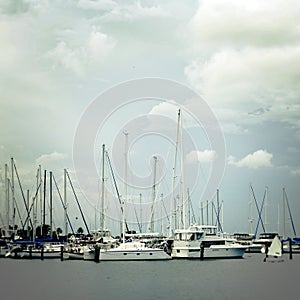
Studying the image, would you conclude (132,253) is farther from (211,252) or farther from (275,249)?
(275,249)

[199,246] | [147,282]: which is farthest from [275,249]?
[147,282]

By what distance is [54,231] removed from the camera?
13338cm

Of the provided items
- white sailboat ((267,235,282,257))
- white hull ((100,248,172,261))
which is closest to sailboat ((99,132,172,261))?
white hull ((100,248,172,261))

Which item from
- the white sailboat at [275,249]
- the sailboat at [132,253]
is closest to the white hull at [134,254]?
the sailboat at [132,253]

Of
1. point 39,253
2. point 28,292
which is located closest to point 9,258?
point 39,253

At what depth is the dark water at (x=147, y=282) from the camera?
2338 inches

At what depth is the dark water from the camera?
59.4 m

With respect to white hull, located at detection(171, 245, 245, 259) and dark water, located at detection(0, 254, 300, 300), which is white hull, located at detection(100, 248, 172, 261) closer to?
dark water, located at detection(0, 254, 300, 300)

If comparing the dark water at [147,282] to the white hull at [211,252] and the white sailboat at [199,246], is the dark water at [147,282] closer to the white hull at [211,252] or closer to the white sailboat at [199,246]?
the white hull at [211,252]

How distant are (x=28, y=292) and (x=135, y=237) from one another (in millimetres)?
49052

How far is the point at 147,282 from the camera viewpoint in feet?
230

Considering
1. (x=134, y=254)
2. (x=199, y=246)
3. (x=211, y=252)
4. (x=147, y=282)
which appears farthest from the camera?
(x=211, y=252)

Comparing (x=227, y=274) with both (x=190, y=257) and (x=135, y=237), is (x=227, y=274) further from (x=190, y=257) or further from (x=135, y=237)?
(x=135, y=237)

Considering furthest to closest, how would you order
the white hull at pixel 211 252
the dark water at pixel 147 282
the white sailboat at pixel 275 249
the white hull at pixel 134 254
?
the white sailboat at pixel 275 249
the white hull at pixel 211 252
the white hull at pixel 134 254
the dark water at pixel 147 282
